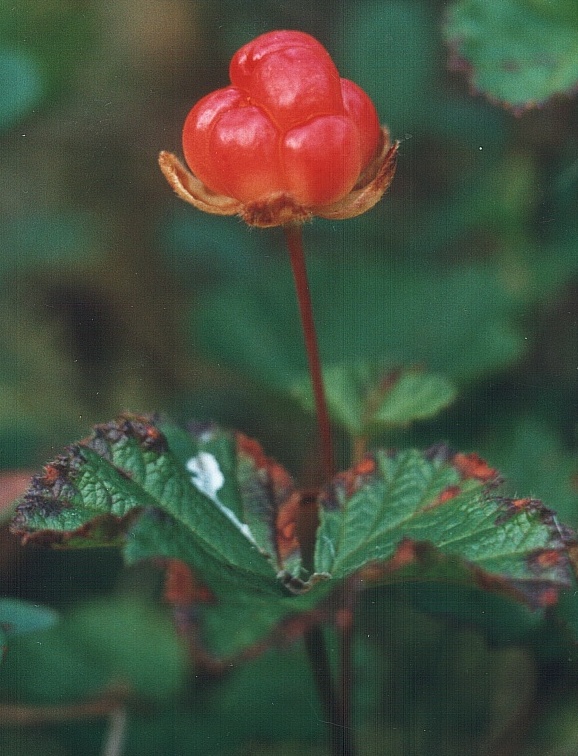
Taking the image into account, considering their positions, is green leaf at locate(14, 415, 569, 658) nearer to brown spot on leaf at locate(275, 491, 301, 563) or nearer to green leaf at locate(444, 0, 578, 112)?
brown spot on leaf at locate(275, 491, 301, 563)

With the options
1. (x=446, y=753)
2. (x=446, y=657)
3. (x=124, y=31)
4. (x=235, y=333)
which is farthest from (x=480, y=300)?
(x=124, y=31)

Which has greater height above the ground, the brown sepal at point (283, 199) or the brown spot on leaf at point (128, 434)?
the brown sepal at point (283, 199)

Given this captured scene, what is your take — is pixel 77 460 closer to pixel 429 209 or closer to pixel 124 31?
pixel 429 209

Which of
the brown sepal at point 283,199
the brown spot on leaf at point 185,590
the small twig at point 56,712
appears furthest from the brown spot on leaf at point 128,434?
the small twig at point 56,712

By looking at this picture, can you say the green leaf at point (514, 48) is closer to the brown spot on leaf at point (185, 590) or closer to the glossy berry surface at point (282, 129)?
the glossy berry surface at point (282, 129)

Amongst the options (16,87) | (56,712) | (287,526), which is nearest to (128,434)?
(287,526)

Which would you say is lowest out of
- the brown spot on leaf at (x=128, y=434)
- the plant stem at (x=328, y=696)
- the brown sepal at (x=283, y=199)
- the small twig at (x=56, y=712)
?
the plant stem at (x=328, y=696)
